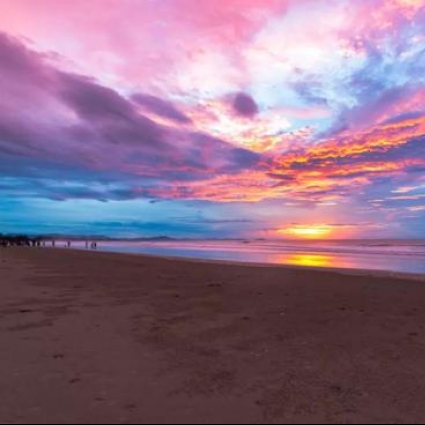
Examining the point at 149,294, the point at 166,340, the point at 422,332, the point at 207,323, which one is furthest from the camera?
the point at 149,294

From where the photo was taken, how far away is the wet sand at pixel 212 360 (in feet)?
14.4

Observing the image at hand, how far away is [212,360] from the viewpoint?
6.13 meters

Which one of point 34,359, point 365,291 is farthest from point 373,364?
point 365,291

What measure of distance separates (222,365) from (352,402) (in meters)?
1.83

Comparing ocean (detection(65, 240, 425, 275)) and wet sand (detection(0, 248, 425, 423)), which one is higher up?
ocean (detection(65, 240, 425, 275))

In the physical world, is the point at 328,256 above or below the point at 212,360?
above

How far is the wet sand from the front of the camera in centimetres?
439

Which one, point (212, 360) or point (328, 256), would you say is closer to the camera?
point (212, 360)

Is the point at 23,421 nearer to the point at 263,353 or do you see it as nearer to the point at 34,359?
the point at 34,359

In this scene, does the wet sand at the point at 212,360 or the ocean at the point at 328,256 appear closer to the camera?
the wet sand at the point at 212,360

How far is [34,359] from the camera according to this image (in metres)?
6.08

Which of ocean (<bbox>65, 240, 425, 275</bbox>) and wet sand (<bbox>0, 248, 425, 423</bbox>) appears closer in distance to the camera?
wet sand (<bbox>0, 248, 425, 423</bbox>)

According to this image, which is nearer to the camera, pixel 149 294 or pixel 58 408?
pixel 58 408

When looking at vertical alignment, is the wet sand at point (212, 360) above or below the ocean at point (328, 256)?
below
